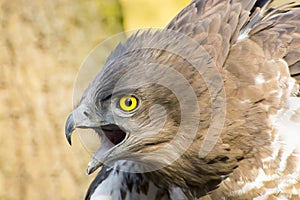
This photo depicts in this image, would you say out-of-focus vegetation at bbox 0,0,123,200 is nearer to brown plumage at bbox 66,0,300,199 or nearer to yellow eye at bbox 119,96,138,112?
brown plumage at bbox 66,0,300,199

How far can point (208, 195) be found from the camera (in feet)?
13.4

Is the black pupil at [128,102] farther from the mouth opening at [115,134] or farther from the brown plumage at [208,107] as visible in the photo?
the mouth opening at [115,134]

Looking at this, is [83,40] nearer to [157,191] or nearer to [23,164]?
[23,164]

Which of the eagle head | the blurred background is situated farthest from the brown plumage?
the blurred background

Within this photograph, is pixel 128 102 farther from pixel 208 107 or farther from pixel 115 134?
pixel 208 107

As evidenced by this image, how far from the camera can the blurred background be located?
270 inches

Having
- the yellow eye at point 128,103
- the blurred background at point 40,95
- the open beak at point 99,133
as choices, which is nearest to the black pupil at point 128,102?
the yellow eye at point 128,103

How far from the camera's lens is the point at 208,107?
391cm

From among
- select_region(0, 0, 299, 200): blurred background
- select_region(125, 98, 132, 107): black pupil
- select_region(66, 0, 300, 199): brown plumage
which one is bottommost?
select_region(66, 0, 300, 199): brown plumage

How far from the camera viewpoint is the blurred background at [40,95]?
6863 millimetres

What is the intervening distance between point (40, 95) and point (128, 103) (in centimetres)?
325

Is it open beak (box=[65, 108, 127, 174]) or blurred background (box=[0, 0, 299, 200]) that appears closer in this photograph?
open beak (box=[65, 108, 127, 174])

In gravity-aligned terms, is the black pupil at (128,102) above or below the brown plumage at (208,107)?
above

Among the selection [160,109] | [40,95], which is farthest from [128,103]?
[40,95]
